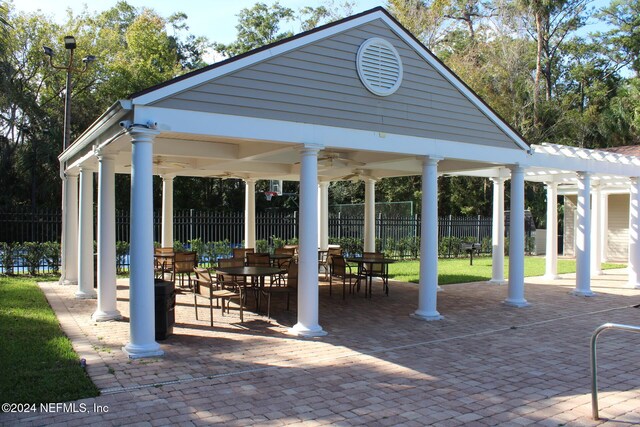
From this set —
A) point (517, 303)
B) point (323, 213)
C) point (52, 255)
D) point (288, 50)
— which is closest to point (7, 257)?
point (52, 255)

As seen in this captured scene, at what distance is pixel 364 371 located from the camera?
6207 millimetres

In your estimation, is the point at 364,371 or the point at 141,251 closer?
the point at 364,371

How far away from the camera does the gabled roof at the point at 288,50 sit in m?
6.71

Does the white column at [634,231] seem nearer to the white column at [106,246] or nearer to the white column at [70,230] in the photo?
the white column at [106,246]

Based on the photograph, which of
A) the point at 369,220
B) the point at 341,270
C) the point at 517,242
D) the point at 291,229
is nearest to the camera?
the point at 517,242

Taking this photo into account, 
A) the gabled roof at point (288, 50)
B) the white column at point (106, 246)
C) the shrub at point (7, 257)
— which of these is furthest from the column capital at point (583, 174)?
the shrub at point (7, 257)

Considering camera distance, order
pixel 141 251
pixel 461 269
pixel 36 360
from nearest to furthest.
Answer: pixel 36 360, pixel 141 251, pixel 461 269

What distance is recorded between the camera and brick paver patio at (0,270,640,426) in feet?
15.7

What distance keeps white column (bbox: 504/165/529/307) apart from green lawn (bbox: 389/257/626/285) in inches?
146

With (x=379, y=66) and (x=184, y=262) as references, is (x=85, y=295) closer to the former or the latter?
(x=184, y=262)

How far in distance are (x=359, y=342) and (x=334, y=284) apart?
647cm

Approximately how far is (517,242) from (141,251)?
7.81 m

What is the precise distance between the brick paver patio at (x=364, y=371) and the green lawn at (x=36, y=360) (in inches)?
8.4

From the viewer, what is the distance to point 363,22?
27.8 feet
